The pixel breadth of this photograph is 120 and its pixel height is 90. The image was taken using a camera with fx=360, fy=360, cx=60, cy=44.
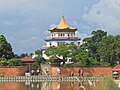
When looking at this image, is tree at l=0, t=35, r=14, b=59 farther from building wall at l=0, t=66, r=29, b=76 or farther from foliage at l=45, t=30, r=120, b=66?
building wall at l=0, t=66, r=29, b=76

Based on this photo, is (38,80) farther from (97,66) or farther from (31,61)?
(31,61)

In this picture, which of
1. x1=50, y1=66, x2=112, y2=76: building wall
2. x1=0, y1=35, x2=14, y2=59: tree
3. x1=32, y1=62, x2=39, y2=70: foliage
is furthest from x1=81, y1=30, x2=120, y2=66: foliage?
x1=0, y1=35, x2=14, y2=59: tree

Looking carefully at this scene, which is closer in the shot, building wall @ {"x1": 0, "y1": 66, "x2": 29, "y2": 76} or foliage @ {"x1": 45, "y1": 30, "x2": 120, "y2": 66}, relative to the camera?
building wall @ {"x1": 0, "y1": 66, "x2": 29, "y2": 76}

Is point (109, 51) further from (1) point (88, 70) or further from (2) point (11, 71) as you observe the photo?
(2) point (11, 71)

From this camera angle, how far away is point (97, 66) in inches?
1810

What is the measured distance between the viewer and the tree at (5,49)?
182 feet

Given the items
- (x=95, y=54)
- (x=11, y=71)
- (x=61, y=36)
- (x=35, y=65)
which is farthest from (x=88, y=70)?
(x=61, y=36)

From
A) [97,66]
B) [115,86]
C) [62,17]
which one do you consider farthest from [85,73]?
[62,17]

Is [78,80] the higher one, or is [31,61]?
[31,61]

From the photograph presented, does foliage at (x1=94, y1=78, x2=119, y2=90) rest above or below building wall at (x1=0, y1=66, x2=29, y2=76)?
below

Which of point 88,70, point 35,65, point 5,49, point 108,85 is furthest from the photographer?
point 35,65

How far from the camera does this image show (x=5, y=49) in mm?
56562

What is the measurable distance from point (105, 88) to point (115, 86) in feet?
2.84

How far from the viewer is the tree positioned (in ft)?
182
